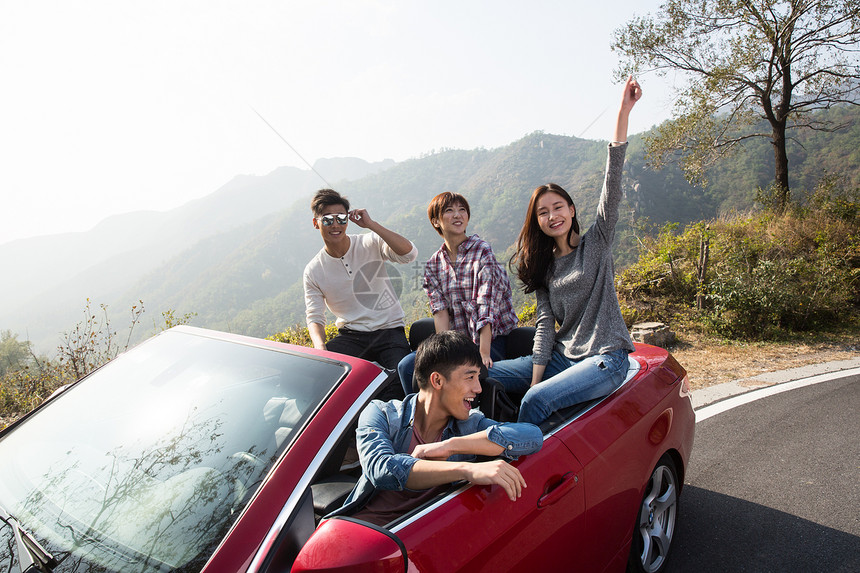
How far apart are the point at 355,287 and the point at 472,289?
95 centimetres

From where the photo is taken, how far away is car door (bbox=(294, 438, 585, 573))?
3.93 feet

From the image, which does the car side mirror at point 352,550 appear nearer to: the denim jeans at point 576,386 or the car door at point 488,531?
the car door at point 488,531

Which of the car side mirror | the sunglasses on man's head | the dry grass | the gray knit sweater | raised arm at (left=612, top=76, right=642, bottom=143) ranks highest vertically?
raised arm at (left=612, top=76, right=642, bottom=143)

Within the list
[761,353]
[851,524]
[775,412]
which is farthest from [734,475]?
[761,353]

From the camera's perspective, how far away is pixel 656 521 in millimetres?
2420

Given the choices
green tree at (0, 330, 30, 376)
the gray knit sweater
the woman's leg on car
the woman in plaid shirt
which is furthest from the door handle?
green tree at (0, 330, 30, 376)

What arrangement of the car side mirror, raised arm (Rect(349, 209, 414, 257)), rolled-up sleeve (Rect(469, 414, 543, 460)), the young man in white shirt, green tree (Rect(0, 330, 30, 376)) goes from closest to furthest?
the car side mirror, rolled-up sleeve (Rect(469, 414, 543, 460)), raised arm (Rect(349, 209, 414, 257)), the young man in white shirt, green tree (Rect(0, 330, 30, 376))

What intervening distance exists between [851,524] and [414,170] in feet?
177

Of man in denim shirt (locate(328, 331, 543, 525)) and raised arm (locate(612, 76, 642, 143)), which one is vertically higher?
raised arm (locate(612, 76, 642, 143))

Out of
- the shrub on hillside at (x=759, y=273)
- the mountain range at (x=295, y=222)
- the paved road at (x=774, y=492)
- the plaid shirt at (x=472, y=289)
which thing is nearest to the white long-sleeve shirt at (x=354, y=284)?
the plaid shirt at (x=472, y=289)

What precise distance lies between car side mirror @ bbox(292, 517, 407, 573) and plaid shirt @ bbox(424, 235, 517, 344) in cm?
191

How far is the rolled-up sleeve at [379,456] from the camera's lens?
4.99 ft

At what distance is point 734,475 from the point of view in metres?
3.37

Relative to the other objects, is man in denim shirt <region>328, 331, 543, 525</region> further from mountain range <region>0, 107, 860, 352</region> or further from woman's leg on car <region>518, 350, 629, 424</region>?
mountain range <region>0, 107, 860, 352</region>
